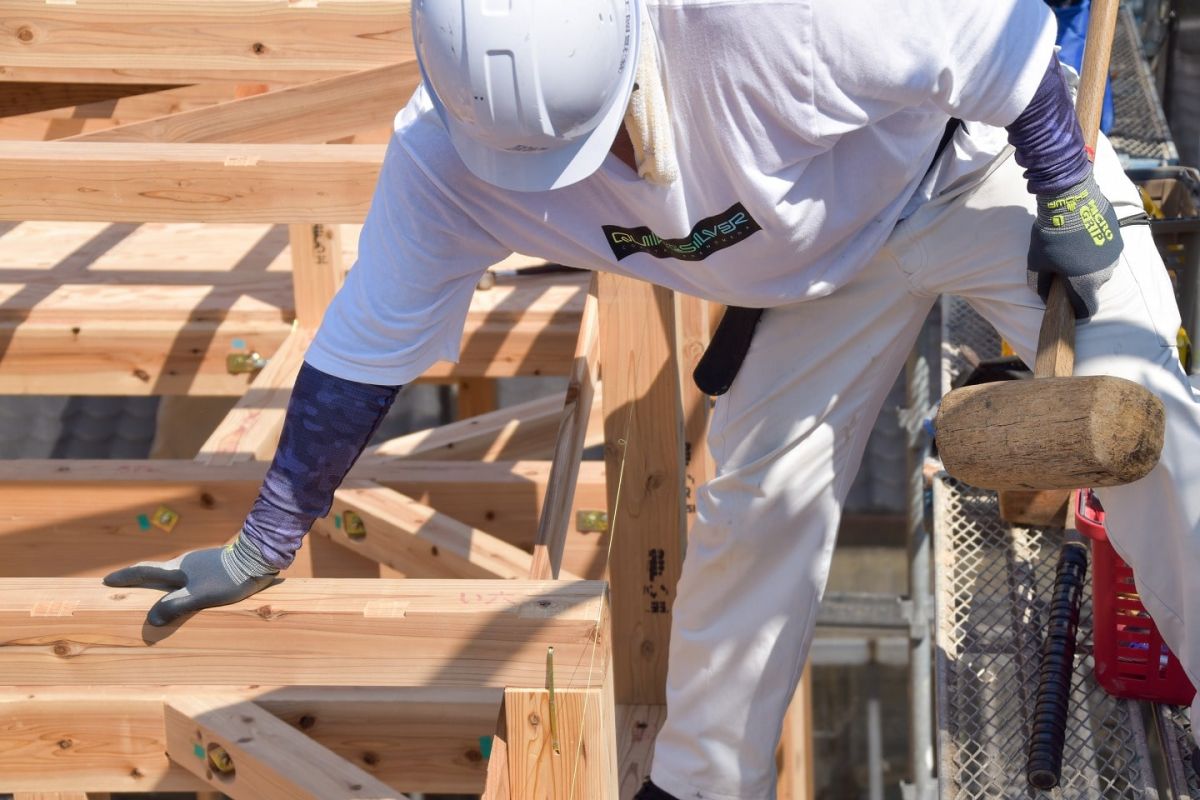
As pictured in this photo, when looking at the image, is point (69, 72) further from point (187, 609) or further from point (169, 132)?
Answer: point (187, 609)

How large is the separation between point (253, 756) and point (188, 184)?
3.56 ft

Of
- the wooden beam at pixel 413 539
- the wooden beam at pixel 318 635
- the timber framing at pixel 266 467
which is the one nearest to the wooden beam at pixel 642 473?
the timber framing at pixel 266 467

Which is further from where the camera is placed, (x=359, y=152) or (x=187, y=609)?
(x=359, y=152)

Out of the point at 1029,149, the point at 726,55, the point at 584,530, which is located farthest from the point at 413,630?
the point at 584,530

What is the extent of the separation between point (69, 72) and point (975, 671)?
110 inches

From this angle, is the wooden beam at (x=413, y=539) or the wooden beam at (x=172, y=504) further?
the wooden beam at (x=172, y=504)

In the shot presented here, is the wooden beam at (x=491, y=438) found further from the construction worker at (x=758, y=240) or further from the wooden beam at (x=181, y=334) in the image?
the construction worker at (x=758, y=240)

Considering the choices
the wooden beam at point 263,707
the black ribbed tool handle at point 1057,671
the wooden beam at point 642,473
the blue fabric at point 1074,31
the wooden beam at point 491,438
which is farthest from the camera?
the blue fabric at point 1074,31

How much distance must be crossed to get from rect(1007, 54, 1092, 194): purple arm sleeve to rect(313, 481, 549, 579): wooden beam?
1.44 metres

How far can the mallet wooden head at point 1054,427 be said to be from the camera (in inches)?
71.4

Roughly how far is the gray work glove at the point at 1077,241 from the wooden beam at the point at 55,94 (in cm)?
263

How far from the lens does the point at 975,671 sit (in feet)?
9.37

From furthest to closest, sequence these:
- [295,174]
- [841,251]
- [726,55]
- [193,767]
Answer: [295,174]
[193,767]
[841,251]
[726,55]

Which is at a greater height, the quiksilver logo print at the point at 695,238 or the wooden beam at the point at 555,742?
the quiksilver logo print at the point at 695,238
